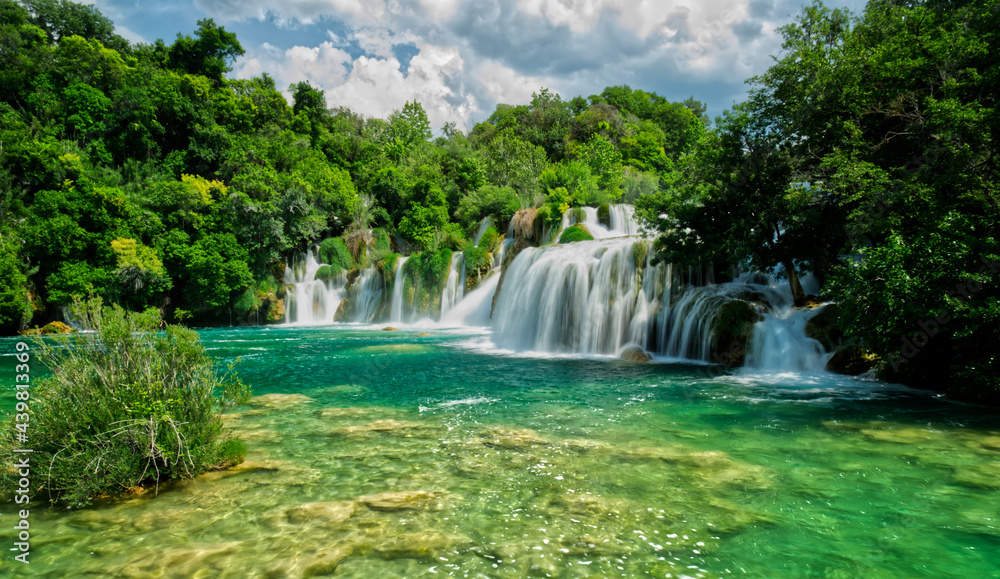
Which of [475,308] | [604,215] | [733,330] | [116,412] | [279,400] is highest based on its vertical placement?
[604,215]

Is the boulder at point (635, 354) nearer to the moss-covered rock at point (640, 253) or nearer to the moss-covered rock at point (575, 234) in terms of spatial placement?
the moss-covered rock at point (640, 253)

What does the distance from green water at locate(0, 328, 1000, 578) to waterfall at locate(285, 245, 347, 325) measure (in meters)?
23.9

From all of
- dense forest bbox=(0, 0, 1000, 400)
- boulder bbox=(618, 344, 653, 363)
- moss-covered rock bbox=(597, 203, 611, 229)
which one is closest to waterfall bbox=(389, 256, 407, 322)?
dense forest bbox=(0, 0, 1000, 400)

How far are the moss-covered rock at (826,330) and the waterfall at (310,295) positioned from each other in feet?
87.7

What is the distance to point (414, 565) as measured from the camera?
3426mm

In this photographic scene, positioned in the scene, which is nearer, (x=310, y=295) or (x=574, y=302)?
(x=574, y=302)

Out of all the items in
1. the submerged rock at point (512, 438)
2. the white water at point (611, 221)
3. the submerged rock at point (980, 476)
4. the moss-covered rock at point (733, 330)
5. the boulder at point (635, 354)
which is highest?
the white water at point (611, 221)

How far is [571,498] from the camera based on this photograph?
4.54 meters

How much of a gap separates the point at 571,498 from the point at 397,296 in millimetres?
25785

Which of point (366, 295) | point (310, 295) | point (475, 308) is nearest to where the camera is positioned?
point (475, 308)

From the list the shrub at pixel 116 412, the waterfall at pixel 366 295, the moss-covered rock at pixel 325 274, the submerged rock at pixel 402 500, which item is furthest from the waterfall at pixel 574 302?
the moss-covered rock at pixel 325 274

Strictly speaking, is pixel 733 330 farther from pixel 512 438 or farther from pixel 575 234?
pixel 575 234

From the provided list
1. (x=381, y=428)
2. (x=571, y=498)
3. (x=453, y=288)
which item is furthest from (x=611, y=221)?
(x=571, y=498)

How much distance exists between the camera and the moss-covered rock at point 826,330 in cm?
1198
